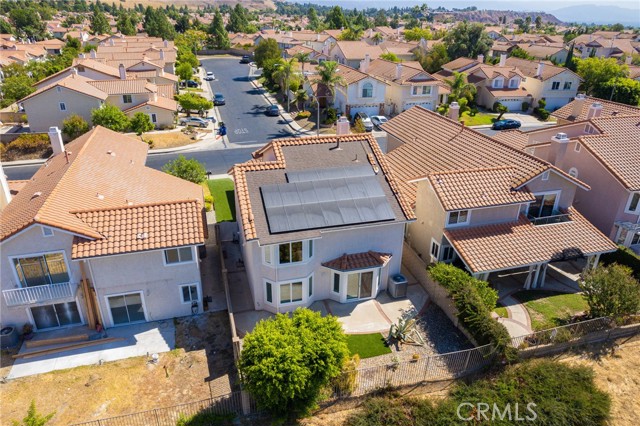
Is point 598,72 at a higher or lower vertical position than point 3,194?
higher

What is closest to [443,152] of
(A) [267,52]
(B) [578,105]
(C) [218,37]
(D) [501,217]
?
(D) [501,217]

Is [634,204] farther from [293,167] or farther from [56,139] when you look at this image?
[56,139]

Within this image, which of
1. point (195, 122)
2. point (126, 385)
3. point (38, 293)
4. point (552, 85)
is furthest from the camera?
point (552, 85)

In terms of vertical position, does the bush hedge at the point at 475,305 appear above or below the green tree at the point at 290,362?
below

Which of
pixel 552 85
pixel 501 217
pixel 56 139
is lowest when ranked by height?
pixel 552 85

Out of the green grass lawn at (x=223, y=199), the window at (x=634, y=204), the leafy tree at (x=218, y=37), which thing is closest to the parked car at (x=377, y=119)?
the green grass lawn at (x=223, y=199)

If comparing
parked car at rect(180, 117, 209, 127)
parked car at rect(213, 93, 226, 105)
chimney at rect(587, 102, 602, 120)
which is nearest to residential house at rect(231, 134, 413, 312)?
chimney at rect(587, 102, 602, 120)

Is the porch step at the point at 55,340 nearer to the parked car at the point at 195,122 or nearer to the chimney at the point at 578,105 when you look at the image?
the parked car at the point at 195,122
